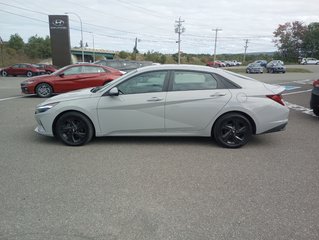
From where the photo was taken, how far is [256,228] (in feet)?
9.11

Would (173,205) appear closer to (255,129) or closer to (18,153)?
(255,129)

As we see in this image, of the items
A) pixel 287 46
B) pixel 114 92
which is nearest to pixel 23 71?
pixel 114 92

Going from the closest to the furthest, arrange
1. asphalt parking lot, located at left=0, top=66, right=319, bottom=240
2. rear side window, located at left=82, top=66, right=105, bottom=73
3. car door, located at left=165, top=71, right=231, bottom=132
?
asphalt parking lot, located at left=0, top=66, right=319, bottom=240 < car door, located at left=165, top=71, right=231, bottom=132 < rear side window, located at left=82, top=66, right=105, bottom=73

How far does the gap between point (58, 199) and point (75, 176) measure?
64 cm

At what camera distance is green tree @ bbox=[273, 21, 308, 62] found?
256 ft

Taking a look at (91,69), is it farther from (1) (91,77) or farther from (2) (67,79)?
(2) (67,79)

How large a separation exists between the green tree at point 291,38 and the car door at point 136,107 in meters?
85.1

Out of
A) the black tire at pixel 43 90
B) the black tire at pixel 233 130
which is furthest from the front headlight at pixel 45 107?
the black tire at pixel 43 90

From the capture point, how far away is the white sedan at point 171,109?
16.8ft

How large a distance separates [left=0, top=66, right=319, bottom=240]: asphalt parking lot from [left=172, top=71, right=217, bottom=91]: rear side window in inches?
43.1

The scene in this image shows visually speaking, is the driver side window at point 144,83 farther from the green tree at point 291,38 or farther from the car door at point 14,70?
the green tree at point 291,38

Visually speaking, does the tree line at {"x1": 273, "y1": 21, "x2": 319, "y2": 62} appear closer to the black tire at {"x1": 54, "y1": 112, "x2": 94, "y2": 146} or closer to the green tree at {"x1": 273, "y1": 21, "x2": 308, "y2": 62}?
the green tree at {"x1": 273, "y1": 21, "x2": 308, "y2": 62}

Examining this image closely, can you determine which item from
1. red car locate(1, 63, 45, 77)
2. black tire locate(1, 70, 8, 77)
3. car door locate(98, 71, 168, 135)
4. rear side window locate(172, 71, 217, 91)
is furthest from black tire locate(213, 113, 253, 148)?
black tire locate(1, 70, 8, 77)

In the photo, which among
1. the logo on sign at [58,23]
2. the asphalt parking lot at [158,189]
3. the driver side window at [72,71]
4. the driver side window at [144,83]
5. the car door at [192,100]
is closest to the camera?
the asphalt parking lot at [158,189]
